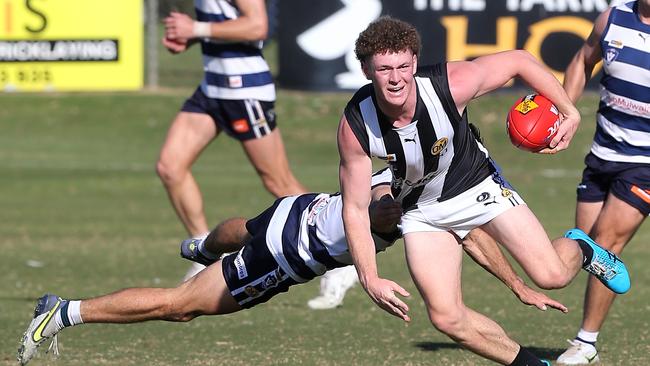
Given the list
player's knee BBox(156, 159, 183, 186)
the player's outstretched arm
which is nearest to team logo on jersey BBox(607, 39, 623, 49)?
the player's outstretched arm

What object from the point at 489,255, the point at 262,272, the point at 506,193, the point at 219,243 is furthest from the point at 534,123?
the point at 219,243

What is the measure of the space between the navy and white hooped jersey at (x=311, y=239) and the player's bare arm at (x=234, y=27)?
3.06 metres

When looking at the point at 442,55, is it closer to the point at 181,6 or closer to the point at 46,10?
the point at 46,10

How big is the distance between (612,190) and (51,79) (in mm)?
12641

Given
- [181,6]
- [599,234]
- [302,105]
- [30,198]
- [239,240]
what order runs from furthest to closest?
[181,6]
[302,105]
[30,198]
[599,234]
[239,240]

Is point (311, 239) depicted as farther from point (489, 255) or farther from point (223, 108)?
point (223, 108)

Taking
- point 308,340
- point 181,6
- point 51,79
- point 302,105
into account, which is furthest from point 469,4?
point 308,340

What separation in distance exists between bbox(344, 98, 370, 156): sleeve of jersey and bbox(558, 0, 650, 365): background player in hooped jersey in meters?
1.83

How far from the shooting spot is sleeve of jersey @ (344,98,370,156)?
5906 millimetres

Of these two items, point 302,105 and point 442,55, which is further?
point 302,105

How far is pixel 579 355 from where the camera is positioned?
7121 millimetres

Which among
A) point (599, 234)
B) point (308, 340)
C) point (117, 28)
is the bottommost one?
point (117, 28)

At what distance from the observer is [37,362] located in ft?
23.5

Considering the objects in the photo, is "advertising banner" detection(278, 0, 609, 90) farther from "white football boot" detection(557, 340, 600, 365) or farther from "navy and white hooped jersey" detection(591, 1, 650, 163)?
"white football boot" detection(557, 340, 600, 365)
